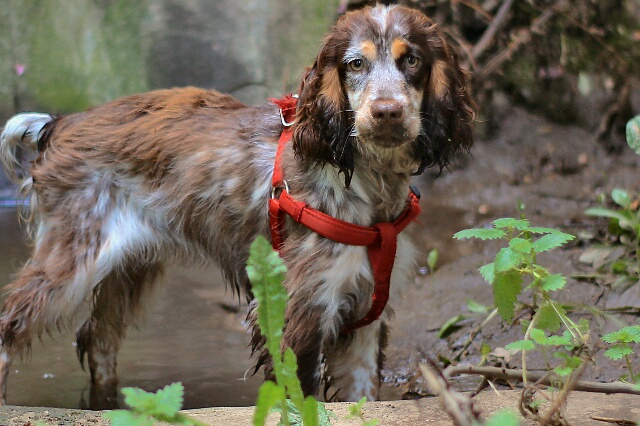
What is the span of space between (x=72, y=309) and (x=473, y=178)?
383cm

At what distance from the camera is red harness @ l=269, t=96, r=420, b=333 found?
312 cm

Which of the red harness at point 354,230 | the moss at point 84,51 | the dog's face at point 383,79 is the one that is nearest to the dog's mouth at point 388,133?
the dog's face at point 383,79

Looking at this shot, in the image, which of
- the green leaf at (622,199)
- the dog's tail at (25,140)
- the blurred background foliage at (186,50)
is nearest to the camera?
the dog's tail at (25,140)

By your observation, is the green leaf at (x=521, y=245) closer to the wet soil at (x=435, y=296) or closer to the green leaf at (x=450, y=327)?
the wet soil at (x=435, y=296)

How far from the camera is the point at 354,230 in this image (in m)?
3.12

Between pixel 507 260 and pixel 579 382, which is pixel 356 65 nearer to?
pixel 507 260

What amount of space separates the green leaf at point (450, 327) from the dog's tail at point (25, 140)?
2.04 meters

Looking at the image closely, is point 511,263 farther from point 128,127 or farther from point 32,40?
point 32,40

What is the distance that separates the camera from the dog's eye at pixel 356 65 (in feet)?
9.94

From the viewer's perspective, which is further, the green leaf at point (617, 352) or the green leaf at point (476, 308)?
the green leaf at point (476, 308)

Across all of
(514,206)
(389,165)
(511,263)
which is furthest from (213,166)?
(514,206)

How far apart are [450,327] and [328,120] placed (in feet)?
5.48

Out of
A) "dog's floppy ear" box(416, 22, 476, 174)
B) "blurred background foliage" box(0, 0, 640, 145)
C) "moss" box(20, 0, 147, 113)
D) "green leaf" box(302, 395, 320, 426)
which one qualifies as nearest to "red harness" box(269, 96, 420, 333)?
"dog's floppy ear" box(416, 22, 476, 174)

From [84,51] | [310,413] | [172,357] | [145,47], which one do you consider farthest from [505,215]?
[310,413]
